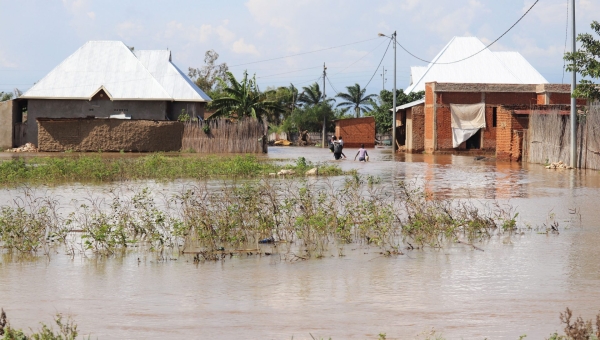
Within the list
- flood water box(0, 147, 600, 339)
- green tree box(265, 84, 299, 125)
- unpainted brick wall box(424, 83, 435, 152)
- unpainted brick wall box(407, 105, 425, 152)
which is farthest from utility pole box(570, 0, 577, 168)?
green tree box(265, 84, 299, 125)

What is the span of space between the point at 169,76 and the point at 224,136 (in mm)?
8233

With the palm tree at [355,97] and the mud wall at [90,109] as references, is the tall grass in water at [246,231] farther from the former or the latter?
Answer: the palm tree at [355,97]

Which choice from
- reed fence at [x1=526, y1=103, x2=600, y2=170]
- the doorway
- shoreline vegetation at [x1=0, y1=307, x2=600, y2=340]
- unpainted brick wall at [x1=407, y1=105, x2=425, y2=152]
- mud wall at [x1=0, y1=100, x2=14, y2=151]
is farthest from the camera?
mud wall at [x1=0, y1=100, x2=14, y2=151]

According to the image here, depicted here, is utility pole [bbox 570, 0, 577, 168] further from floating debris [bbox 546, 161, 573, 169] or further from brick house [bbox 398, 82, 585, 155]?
brick house [bbox 398, 82, 585, 155]

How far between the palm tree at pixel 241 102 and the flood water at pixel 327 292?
3317cm

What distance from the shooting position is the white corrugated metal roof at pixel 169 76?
141ft

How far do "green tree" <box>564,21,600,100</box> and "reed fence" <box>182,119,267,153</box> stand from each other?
69.8 feet

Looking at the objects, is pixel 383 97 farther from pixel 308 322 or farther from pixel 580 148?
pixel 308 322

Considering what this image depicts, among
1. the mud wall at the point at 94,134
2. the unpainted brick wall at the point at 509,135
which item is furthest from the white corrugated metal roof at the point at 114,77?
the unpainted brick wall at the point at 509,135

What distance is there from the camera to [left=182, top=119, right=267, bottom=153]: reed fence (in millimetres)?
38781

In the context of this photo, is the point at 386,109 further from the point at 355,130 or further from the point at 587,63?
the point at 587,63

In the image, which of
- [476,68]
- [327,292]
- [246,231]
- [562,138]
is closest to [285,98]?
[476,68]

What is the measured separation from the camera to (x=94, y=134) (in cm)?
3725

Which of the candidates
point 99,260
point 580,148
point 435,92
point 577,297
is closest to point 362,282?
point 577,297
